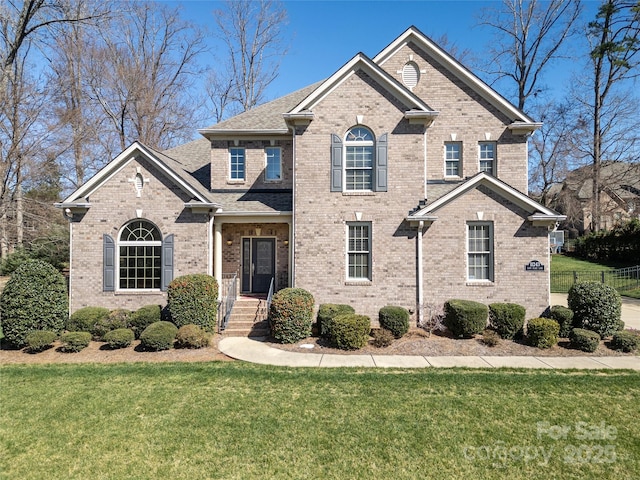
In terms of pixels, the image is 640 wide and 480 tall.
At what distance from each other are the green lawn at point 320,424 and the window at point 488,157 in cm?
850

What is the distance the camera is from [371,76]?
456 inches

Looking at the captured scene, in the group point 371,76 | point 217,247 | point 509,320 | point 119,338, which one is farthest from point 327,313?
point 371,76

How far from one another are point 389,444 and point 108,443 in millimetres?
4170

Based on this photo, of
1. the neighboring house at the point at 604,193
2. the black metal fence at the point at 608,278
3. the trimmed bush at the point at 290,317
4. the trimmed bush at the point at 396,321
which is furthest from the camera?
the neighboring house at the point at 604,193

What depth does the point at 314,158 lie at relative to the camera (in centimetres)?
1170

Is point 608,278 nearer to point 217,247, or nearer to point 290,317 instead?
point 290,317

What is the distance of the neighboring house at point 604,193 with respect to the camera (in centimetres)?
2989

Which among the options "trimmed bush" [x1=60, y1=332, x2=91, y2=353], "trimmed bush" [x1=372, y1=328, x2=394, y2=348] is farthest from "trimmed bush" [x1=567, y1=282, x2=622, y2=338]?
"trimmed bush" [x1=60, y1=332, x2=91, y2=353]

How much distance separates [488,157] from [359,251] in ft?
23.1

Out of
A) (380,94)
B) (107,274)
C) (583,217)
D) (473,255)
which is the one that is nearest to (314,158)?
(380,94)

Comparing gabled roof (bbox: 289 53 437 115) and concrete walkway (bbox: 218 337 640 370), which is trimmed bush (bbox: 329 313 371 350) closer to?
concrete walkway (bbox: 218 337 640 370)

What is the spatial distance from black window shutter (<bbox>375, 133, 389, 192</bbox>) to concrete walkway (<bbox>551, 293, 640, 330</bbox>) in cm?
995

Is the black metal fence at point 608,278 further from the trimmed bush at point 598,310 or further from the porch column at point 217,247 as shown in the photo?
the porch column at point 217,247

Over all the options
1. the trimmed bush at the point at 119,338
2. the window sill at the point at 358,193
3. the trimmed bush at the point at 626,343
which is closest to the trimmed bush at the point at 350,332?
the window sill at the point at 358,193
